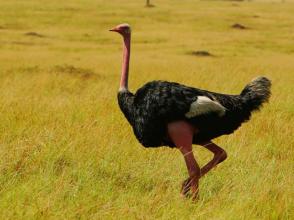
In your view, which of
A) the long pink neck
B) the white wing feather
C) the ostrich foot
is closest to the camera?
the ostrich foot

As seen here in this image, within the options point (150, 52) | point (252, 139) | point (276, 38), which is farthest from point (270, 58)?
point (252, 139)

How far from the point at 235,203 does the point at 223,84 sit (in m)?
9.37

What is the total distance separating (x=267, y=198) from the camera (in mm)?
4758

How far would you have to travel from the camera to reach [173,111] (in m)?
5.50

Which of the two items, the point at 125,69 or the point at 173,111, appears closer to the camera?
the point at 173,111

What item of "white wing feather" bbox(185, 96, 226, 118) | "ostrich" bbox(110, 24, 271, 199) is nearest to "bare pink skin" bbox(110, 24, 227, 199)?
"ostrich" bbox(110, 24, 271, 199)

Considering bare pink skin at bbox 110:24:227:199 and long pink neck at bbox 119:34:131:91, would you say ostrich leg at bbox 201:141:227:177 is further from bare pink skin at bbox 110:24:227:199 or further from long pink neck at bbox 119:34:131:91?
long pink neck at bbox 119:34:131:91

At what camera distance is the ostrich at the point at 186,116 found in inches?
215

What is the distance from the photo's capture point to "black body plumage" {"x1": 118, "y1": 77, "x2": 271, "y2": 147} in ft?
18.1

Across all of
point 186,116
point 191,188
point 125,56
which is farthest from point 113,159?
point 191,188

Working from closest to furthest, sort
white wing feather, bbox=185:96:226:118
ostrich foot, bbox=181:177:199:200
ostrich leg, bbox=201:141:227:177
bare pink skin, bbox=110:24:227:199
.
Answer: ostrich foot, bbox=181:177:199:200 → bare pink skin, bbox=110:24:227:199 → white wing feather, bbox=185:96:226:118 → ostrich leg, bbox=201:141:227:177

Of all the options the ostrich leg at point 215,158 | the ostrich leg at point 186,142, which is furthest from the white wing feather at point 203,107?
the ostrich leg at point 215,158

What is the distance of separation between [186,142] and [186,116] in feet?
0.76

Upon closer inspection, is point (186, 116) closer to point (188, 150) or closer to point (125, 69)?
point (188, 150)
